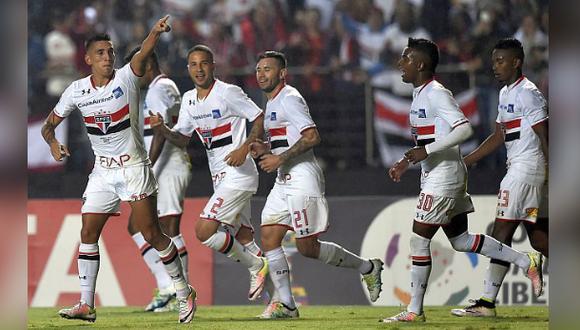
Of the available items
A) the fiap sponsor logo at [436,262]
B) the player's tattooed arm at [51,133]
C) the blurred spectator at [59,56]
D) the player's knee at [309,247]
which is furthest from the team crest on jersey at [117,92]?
the blurred spectator at [59,56]

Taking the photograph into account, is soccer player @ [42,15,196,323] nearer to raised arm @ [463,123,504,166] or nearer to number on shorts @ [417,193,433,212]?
number on shorts @ [417,193,433,212]

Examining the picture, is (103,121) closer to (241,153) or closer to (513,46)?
(241,153)

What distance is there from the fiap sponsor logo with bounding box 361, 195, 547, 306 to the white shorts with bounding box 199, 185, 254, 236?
211cm

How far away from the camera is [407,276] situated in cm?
930

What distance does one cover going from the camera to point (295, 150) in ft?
22.8

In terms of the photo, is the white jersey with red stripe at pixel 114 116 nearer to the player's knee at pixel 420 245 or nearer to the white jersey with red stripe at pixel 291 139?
the white jersey with red stripe at pixel 291 139

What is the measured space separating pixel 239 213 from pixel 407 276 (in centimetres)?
235

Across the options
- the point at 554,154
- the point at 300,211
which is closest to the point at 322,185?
the point at 300,211

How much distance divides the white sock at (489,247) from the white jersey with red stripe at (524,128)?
46 cm

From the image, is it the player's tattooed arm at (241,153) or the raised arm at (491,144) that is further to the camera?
the raised arm at (491,144)

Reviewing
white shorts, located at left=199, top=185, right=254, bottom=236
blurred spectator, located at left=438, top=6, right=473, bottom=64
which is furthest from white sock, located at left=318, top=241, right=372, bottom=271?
blurred spectator, located at left=438, top=6, right=473, bottom=64

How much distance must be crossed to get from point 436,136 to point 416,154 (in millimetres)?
483

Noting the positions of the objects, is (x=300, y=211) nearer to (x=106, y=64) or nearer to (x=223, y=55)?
(x=106, y=64)

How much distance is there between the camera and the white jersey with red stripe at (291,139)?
7105 mm
